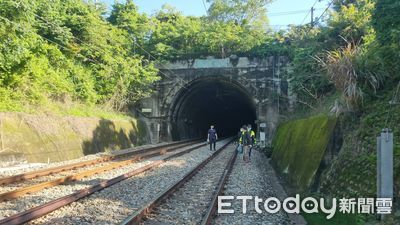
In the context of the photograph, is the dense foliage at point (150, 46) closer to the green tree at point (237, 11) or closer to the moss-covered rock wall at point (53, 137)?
the green tree at point (237, 11)

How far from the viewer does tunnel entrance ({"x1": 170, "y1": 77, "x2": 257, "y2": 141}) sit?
32.3 meters

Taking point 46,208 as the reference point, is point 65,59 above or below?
above

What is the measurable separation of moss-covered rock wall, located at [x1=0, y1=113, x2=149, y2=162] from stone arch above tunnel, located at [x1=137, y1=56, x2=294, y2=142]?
8255 millimetres

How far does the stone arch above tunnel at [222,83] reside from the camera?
2997cm

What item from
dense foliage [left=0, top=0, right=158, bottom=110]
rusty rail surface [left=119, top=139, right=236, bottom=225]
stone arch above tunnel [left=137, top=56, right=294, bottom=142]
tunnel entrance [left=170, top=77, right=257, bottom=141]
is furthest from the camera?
tunnel entrance [left=170, top=77, right=257, bottom=141]

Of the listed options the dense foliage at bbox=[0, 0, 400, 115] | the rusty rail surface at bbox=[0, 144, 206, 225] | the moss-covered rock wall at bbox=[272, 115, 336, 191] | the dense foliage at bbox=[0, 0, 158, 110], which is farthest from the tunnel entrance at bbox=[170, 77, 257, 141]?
the rusty rail surface at bbox=[0, 144, 206, 225]

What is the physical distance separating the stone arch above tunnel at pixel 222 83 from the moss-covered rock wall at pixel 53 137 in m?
8.25

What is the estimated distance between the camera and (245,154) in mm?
16797

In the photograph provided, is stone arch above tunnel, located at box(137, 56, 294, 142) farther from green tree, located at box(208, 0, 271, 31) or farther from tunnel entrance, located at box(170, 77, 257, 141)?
green tree, located at box(208, 0, 271, 31)

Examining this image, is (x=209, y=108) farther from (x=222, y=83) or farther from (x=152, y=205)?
(x=152, y=205)

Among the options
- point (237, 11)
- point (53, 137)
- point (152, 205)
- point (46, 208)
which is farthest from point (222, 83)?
point (46, 208)

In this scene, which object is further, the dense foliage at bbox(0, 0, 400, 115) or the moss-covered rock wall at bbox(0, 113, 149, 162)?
the moss-covered rock wall at bbox(0, 113, 149, 162)

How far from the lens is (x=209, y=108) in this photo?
45.7 meters

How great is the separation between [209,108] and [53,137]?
99.7 feet
